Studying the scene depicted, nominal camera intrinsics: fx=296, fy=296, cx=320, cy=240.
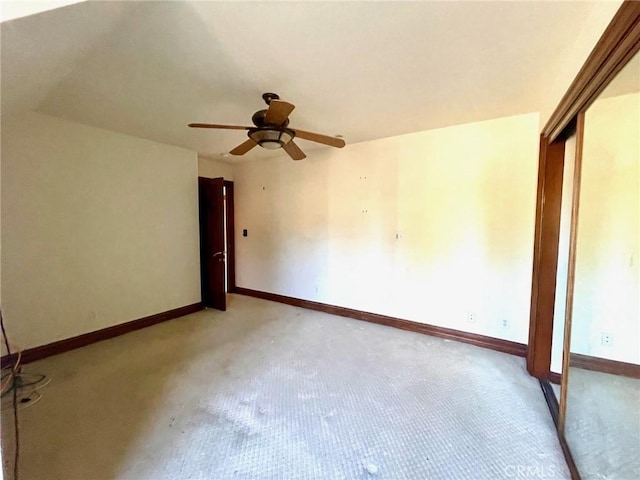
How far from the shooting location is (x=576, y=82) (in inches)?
65.4

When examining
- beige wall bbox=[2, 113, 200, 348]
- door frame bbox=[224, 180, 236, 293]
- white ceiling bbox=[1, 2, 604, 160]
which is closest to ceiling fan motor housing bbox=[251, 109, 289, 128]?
white ceiling bbox=[1, 2, 604, 160]

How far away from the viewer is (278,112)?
6.73 feet

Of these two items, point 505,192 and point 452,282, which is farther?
point 452,282

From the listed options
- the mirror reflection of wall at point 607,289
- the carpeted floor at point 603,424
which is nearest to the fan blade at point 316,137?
the mirror reflection of wall at point 607,289

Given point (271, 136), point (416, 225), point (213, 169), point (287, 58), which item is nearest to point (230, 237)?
point (213, 169)

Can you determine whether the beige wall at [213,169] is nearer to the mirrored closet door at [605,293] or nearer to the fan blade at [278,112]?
the fan blade at [278,112]

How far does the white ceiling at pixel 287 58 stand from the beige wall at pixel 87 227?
0.43m

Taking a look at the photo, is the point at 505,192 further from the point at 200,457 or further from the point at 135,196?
the point at 135,196

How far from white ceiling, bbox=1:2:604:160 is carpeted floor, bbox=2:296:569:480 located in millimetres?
2315

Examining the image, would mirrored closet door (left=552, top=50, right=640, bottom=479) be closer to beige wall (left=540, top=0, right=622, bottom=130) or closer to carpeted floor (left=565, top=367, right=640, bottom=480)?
carpeted floor (left=565, top=367, right=640, bottom=480)

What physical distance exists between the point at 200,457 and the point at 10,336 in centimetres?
251

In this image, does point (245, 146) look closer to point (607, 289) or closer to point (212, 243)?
point (212, 243)

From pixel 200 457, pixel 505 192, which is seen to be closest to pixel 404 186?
pixel 505 192

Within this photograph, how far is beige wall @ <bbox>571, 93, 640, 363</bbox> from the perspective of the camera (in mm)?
2027
